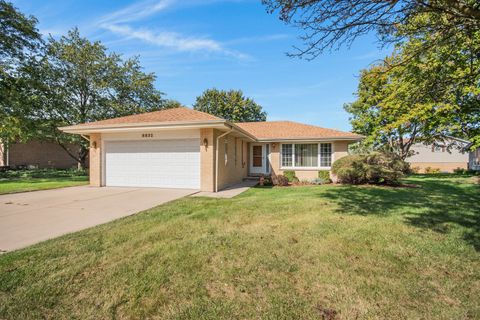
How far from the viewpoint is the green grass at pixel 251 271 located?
2.57 meters

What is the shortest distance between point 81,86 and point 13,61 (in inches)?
215

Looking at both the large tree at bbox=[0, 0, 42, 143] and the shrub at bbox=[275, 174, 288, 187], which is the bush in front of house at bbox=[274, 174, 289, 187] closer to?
the shrub at bbox=[275, 174, 288, 187]

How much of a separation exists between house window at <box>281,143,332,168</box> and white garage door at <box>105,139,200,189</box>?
22.3ft

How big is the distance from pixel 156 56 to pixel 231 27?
536 cm

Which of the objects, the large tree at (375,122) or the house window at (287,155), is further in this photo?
the large tree at (375,122)

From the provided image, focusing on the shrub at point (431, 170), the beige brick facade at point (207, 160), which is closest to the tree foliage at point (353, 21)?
the beige brick facade at point (207, 160)

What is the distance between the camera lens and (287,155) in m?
15.5

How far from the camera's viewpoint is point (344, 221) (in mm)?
5641

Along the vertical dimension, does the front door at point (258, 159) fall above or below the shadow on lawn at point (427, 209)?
above

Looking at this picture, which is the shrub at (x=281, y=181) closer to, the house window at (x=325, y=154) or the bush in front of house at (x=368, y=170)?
the bush in front of house at (x=368, y=170)

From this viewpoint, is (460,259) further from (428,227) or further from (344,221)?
(344,221)

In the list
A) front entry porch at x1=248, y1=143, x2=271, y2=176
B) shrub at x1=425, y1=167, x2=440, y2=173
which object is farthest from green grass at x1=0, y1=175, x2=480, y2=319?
shrub at x1=425, y1=167, x2=440, y2=173

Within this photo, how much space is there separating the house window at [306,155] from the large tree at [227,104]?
74.2ft

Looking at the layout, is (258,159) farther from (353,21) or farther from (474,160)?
(474,160)
